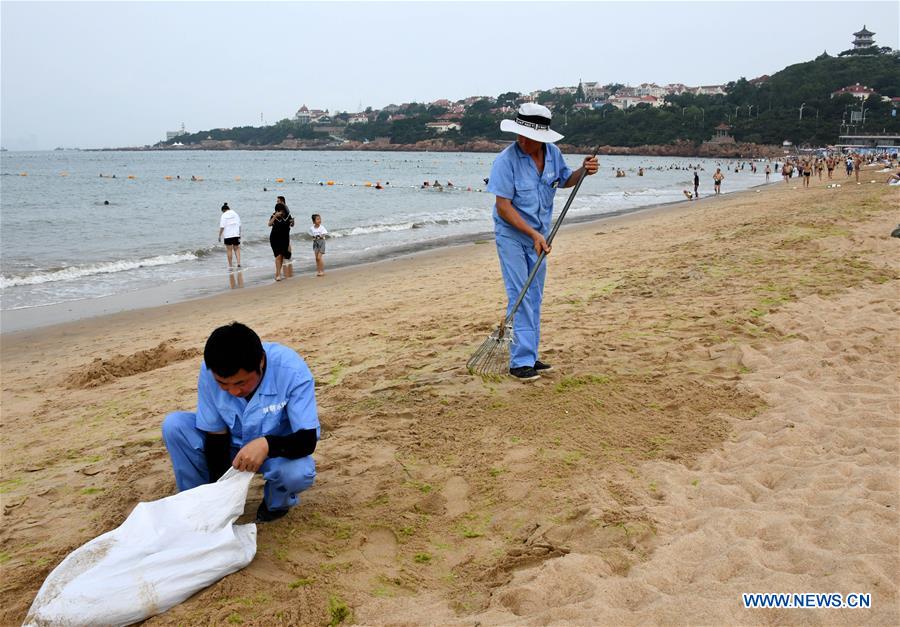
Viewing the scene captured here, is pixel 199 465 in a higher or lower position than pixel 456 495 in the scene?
higher

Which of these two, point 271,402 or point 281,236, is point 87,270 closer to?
point 281,236

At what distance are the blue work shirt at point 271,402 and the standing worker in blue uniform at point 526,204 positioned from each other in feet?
6.53

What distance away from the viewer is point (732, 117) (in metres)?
109

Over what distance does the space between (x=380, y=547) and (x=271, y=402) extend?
74cm

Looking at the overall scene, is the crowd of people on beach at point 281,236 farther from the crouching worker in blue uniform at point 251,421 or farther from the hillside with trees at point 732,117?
the hillside with trees at point 732,117

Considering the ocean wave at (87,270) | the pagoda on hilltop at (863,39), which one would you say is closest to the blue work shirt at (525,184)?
the ocean wave at (87,270)

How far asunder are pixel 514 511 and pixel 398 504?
528mm

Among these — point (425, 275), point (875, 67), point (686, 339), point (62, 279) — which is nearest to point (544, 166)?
point (686, 339)

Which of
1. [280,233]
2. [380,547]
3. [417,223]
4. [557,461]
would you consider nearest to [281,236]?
[280,233]

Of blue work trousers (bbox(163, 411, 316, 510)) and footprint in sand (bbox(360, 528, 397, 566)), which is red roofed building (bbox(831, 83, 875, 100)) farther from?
blue work trousers (bbox(163, 411, 316, 510))

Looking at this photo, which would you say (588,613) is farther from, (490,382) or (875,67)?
(875,67)

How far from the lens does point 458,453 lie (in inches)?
141

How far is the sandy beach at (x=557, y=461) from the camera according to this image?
92.4 inches

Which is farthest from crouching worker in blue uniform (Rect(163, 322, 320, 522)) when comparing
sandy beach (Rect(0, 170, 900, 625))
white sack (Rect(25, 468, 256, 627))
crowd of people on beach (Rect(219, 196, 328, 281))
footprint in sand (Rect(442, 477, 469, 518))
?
crowd of people on beach (Rect(219, 196, 328, 281))
